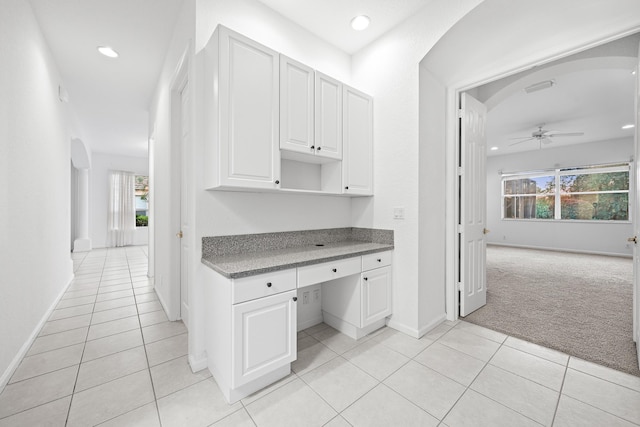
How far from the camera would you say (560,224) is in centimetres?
730

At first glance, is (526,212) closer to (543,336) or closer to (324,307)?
(543,336)

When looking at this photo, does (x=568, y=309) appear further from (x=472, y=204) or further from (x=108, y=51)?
(x=108, y=51)

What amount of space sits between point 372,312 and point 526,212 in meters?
8.13

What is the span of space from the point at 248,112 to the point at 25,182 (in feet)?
6.87

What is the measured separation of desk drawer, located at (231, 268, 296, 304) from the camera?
1529mm

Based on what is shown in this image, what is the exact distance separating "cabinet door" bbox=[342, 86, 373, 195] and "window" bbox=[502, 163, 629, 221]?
763 cm

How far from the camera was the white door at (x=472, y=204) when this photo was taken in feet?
8.94

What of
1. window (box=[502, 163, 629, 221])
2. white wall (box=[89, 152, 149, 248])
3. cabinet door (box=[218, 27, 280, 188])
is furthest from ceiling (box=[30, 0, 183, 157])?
window (box=[502, 163, 629, 221])

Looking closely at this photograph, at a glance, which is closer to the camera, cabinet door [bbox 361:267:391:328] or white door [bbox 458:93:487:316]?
cabinet door [bbox 361:267:391:328]

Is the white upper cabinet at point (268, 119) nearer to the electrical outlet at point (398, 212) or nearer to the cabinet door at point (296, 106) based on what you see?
the cabinet door at point (296, 106)

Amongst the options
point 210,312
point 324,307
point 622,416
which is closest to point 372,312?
point 324,307

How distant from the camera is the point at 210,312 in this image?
1.84m

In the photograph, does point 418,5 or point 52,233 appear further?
point 52,233

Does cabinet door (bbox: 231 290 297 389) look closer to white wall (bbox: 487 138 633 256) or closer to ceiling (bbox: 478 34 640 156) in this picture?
ceiling (bbox: 478 34 640 156)
